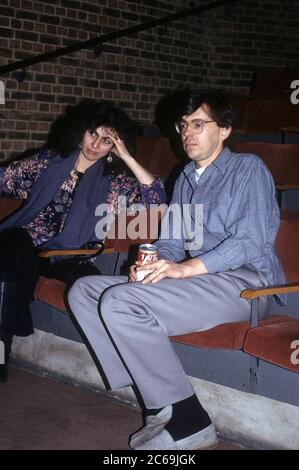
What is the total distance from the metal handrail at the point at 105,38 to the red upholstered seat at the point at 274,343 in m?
2.85

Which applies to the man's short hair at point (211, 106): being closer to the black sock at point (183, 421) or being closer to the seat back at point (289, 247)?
the seat back at point (289, 247)

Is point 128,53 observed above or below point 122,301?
above

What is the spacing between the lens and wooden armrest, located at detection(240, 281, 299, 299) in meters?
2.32

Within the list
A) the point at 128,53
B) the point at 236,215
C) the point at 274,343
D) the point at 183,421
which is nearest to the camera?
the point at 274,343

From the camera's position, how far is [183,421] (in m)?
2.36

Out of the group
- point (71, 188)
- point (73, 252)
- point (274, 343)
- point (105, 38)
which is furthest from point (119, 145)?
point (105, 38)

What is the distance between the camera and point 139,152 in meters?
4.47

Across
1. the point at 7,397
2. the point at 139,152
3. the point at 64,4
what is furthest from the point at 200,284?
the point at 64,4

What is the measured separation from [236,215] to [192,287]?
338 millimetres

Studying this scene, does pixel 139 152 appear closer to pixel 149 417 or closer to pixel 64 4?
pixel 64 4

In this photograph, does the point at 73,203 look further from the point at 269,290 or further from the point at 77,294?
the point at 269,290

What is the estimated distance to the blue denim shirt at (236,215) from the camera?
2.49 m

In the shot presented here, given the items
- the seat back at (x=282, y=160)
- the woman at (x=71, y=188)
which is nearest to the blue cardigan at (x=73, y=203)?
the woman at (x=71, y=188)

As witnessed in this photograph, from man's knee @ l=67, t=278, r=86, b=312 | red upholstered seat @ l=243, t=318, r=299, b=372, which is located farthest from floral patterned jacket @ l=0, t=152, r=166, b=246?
red upholstered seat @ l=243, t=318, r=299, b=372
